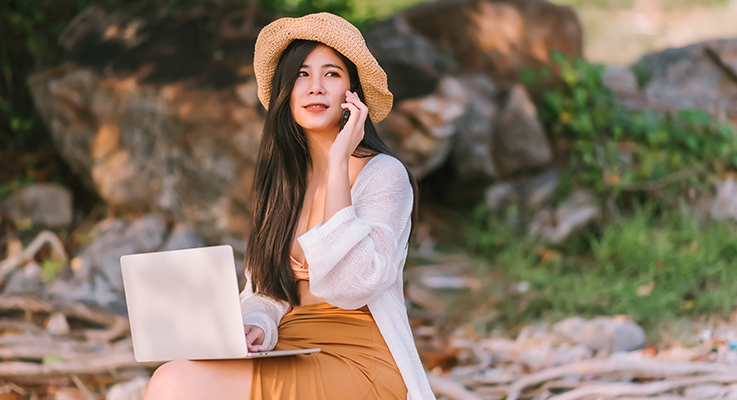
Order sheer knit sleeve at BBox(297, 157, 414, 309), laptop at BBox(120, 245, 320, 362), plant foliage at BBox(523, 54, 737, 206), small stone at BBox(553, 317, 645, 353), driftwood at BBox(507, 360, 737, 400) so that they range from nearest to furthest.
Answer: laptop at BBox(120, 245, 320, 362), sheer knit sleeve at BBox(297, 157, 414, 309), driftwood at BBox(507, 360, 737, 400), small stone at BBox(553, 317, 645, 353), plant foliage at BBox(523, 54, 737, 206)

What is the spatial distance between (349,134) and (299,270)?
46 cm

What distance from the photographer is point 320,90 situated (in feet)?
5.92

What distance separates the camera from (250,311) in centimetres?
181

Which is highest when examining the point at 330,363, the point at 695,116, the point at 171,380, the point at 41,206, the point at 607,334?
the point at 695,116

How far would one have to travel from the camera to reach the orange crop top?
184cm

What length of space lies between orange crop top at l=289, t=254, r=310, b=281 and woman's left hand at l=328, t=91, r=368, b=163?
Answer: 38 cm

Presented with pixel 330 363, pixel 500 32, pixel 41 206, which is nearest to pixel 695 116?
pixel 500 32

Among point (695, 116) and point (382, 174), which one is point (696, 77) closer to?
point (695, 116)

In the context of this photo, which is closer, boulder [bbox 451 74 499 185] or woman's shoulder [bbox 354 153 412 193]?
woman's shoulder [bbox 354 153 412 193]

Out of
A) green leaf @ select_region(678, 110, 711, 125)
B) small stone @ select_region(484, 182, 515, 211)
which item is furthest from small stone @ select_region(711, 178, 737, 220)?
small stone @ select_region(484, 182, 515, 211)

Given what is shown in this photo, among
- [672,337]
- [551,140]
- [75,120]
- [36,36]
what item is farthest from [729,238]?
[36,36]

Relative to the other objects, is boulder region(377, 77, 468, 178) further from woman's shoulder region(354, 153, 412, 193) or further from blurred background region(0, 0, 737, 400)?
woman's shoulder region(354, 153, 412, 193)

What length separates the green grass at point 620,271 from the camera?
3822mm

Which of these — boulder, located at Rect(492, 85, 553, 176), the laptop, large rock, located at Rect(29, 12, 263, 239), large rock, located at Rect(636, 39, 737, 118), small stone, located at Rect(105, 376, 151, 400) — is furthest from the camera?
large rock, located at Rect(636, 39, 737, 118)
